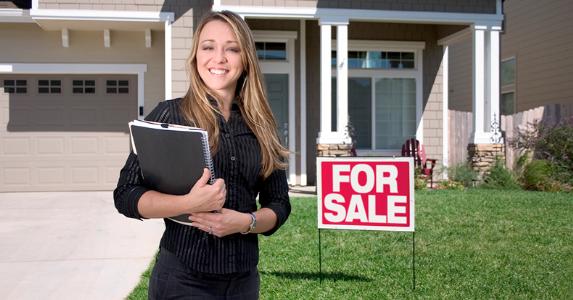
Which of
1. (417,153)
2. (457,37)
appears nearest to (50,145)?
(417,153)

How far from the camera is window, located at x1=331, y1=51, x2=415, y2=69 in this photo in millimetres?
13117

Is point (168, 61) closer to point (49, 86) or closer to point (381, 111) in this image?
A: point (49, 86)

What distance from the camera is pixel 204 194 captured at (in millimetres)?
1608

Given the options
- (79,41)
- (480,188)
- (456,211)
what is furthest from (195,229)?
(79,41)

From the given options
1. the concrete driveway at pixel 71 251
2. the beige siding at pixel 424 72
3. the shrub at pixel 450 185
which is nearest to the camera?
the concrete driveway at pixel 71 251

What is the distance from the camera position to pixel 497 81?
1157 cm

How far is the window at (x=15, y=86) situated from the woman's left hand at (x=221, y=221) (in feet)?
39.0

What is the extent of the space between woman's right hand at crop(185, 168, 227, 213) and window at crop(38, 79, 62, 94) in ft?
38.5

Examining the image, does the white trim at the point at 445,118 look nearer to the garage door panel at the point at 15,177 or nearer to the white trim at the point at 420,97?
the white trim at the point at 420,97

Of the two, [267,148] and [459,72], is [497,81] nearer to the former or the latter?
[459,72]

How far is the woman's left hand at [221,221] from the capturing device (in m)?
1.68

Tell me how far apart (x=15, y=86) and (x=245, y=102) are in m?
11.8

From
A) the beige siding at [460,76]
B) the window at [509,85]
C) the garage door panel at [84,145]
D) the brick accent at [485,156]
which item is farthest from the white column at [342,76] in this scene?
the beige siding at [460,76]

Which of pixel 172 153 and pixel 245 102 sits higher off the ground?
pixel 245 102
